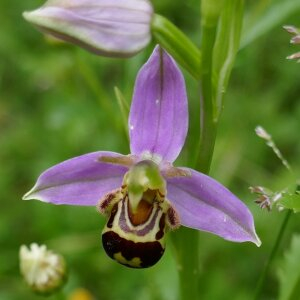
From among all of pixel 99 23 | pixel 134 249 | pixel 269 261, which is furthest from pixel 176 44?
pixel 269 261

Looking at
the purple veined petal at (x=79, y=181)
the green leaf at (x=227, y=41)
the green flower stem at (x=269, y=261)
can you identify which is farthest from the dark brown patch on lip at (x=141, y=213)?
the green flower stem at (x=269, y=261)

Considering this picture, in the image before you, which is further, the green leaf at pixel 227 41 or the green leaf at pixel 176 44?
the green leaf at pixel 227 41

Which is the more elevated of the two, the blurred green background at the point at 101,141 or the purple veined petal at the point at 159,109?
the purple veined petal at the point at 159,109

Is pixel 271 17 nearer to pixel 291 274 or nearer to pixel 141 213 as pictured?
pixel 291 274

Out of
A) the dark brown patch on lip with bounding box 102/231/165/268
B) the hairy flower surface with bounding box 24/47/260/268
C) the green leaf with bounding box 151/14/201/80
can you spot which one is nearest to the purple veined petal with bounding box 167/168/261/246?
the hairy flower surface with bounding box 24/47/260/268

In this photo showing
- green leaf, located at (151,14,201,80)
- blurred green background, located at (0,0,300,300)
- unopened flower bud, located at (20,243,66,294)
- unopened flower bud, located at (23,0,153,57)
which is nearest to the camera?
unopened flower bud, located at (23,0,153,57)

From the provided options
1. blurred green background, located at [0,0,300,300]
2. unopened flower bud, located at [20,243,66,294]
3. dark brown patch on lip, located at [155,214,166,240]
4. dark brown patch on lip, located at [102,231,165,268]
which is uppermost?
dark brown patch on lip, located at [155,214,166,240]

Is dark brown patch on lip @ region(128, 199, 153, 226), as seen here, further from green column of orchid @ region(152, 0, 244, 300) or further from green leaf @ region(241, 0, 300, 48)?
green leaf @ region(241, 0, 300, 48)

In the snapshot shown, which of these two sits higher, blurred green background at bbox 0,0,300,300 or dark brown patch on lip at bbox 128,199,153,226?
dark brown patch on lip at bbox 128,199,153,226

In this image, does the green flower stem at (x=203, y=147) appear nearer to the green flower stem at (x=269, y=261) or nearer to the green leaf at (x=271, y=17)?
the green flower stem at (x=269, y=261)
